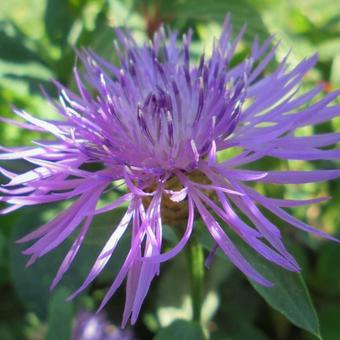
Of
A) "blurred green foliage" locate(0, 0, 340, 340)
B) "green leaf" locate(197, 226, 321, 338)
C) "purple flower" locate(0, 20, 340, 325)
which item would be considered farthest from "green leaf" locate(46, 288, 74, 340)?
"green leaf" locate(197, 226, 321, 338)

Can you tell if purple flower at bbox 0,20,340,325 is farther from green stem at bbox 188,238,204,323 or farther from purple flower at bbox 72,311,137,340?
purple flower at bbox 72,311,137,340

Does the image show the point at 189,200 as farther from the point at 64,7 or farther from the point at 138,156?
the point at 64,7

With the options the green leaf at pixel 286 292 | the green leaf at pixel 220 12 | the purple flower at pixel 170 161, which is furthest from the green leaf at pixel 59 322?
the green leaf at pixel 220 12

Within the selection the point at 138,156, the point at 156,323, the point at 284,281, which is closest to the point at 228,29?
the point at 138,156

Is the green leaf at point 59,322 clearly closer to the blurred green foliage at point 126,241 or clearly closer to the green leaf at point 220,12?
the blurred green foliage at point 126,241

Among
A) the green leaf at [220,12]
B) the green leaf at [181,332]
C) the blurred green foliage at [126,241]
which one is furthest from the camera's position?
the green leaf at [220,12]
